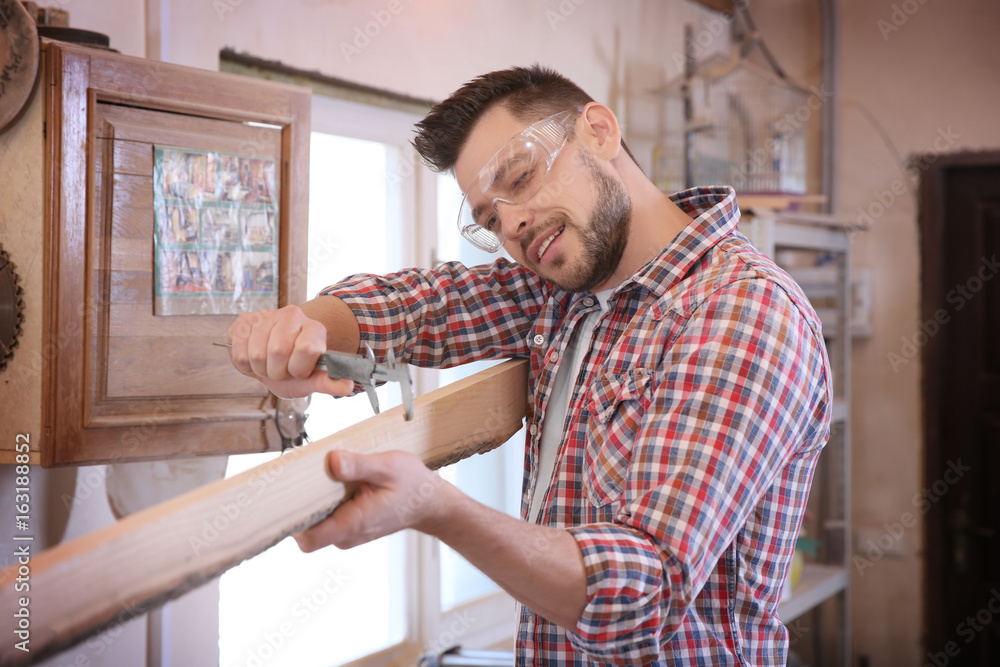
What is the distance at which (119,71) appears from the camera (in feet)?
4.05

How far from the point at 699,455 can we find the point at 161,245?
0.95 m

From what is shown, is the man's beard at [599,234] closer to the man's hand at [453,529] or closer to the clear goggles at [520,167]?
the clear goggles at [520,167]

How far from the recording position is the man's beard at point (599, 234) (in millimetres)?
1180

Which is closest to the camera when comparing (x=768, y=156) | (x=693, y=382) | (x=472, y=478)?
(x=693, y=382)

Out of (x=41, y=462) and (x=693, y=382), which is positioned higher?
(x=693, y=382)

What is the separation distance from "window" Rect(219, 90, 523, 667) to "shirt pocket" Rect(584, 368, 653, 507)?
3.52 ft

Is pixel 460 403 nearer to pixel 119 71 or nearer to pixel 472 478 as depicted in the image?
pixel 119 71

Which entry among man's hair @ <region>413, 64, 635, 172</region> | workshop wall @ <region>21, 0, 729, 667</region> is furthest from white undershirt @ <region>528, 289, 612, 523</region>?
workshop wall @ <region>21, 0, 729, 667</region>

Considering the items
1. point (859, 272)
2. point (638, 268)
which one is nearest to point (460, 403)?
point (638, 268)

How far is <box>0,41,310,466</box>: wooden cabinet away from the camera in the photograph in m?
1.19

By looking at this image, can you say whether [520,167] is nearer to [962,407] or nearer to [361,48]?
[361,48]

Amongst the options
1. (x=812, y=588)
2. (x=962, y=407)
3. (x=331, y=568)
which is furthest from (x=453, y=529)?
(x=962, y=407)

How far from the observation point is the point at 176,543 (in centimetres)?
64

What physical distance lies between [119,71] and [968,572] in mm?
3460
